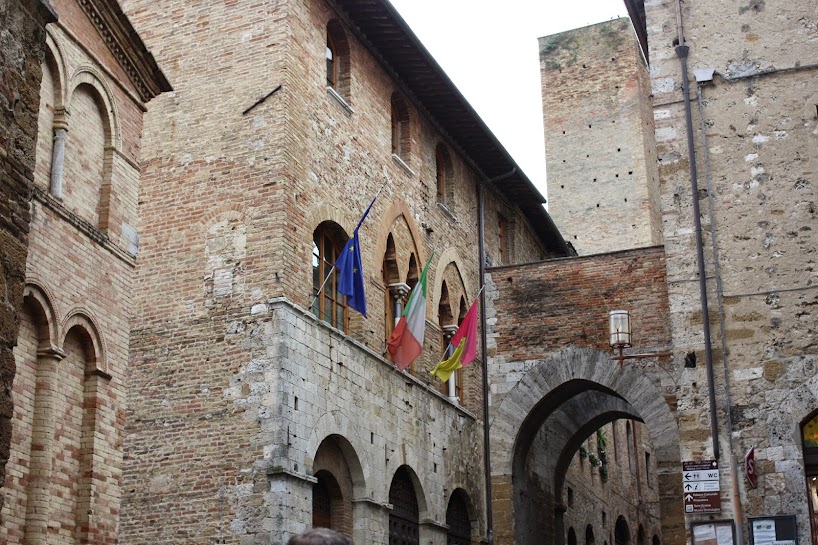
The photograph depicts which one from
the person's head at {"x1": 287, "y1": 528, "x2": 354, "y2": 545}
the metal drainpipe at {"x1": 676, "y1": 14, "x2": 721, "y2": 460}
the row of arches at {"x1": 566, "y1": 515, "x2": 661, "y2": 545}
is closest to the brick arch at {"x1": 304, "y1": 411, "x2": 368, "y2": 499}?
the metal drainpipe at {"x1": 676, "y1": 14, "x2": 721, "y2": 460}

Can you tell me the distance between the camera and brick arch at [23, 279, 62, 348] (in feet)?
29.9

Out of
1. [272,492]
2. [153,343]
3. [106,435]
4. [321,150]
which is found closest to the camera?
[106,435]

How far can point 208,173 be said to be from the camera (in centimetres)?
1341

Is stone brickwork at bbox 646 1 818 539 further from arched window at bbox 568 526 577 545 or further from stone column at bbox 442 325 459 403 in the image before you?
arched window at bbox 568 526 577 545

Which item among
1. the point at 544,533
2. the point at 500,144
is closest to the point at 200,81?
the point at 500,144

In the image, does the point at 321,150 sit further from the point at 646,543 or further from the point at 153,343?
the point at 646,543

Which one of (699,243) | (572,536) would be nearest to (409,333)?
(699,243)

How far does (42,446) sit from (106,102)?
310 centimetres

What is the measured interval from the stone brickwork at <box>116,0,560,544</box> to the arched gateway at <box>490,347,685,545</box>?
79.2 inches

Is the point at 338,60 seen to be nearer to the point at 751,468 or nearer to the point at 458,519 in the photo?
the point at 458,519

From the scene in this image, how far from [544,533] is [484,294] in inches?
159

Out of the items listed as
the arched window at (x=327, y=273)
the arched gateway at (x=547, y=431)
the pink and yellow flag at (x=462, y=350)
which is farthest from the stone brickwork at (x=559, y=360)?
the arched window at (x=327, y=273)

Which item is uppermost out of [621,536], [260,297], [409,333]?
[409,333]

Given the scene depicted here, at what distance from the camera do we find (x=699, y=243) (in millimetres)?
12969
